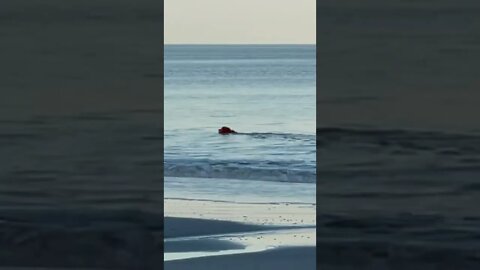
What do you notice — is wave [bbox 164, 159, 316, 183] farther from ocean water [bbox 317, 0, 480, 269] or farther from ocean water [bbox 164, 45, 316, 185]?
ocean water [bbox 317, 0, 480, 269]

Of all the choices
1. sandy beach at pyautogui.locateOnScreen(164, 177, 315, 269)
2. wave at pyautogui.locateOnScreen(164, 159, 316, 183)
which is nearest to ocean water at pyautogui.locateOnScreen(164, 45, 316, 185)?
wave at pyautogui.locateOnScreen(164, 159, 316, 183)

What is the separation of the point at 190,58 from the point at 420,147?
21.8m

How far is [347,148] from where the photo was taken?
10.9 feet

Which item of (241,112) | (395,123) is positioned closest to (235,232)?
(395,123)

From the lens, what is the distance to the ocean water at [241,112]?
10148 mm

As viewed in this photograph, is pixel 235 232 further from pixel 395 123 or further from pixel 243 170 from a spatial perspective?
pixel 395 123

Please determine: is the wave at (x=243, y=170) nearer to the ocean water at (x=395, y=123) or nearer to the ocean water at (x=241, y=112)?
the ocean water at (x=241, y=112)

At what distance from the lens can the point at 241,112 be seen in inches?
619

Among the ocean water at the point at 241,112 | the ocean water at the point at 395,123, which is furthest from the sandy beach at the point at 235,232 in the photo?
the ocean water at the point at 395,123

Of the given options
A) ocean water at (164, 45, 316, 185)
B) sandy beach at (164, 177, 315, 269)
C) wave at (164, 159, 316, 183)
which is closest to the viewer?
sandy beach at (164, 177, 315, 269)

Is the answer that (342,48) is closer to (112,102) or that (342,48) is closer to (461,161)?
(461,161)

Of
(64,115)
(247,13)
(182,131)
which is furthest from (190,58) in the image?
(64,115)

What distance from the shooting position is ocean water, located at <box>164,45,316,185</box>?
33.3 feet

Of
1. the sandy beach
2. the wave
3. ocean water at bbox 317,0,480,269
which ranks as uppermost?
ocean water at bbox 317,0,480,269
